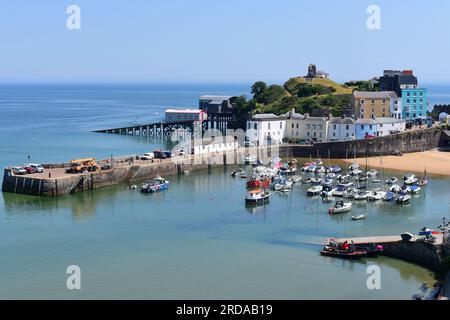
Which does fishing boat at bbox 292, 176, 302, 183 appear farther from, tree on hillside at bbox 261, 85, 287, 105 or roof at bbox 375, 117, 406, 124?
tree on hillside at bbox 261, 85, 287, 105

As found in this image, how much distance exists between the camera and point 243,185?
40219 millimetres

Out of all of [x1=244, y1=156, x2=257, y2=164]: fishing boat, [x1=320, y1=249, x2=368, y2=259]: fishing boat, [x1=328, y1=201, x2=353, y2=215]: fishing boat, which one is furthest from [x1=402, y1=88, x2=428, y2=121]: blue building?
[x1=320, y1=249, x2=368, y2=259]: fishing boat

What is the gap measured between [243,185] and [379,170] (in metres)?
11.3

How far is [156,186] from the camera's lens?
38.1 metres

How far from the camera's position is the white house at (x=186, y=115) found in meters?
69.9

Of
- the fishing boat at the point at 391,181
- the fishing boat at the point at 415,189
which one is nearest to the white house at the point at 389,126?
the fishing boat at the point at 391,181

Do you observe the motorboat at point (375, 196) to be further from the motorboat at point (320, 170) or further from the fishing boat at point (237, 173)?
the fishing boat at point (237, 173)

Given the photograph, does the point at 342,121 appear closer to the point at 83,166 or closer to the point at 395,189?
the point at 395,189

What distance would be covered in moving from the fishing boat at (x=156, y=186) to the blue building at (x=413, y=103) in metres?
32.8

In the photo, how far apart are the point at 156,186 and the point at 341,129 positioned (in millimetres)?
21796

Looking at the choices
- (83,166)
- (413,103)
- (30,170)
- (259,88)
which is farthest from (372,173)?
(259,88)

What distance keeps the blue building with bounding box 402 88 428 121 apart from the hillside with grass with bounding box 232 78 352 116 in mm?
5419
